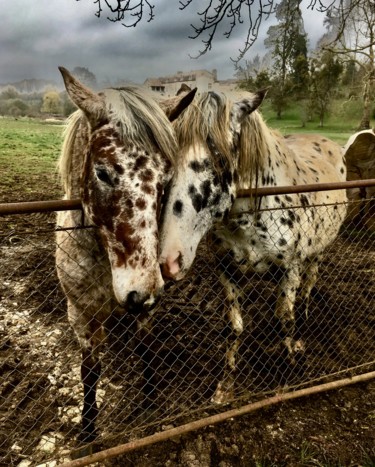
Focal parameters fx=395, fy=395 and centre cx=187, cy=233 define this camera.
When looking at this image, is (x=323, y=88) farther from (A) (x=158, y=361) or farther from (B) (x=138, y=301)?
(B) (x=138, y=301)

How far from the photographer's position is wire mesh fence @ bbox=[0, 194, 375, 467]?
2650 millimetres

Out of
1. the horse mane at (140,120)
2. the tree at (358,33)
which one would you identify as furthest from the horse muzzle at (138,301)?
the tree at (358,33)

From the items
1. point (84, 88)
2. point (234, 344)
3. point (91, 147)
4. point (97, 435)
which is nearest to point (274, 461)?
point (234, 344)

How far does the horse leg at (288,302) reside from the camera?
3.02m

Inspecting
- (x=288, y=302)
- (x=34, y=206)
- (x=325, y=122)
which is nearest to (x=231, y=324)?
(x=288, y=302)

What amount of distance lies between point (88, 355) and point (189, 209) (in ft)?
3.82

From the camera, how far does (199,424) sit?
2463mm

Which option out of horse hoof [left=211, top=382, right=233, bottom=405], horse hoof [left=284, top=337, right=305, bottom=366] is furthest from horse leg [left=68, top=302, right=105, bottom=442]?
horse hoof [left=284, top=337, right=305, bottom=366]

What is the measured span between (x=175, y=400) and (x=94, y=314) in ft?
3.42

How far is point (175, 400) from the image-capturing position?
9.72ft

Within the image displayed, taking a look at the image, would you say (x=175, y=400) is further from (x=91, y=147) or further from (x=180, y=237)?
(x=91, y=147)

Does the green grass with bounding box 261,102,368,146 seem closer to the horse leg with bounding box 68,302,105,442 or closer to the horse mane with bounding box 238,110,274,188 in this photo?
the horse mane with bounding box 238,110,274,188

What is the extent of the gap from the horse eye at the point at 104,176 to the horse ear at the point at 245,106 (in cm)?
111

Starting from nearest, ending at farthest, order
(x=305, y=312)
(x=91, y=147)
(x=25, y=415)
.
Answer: (x=91, y=147) → (x=25, y=415) → (x=305, y=312)
